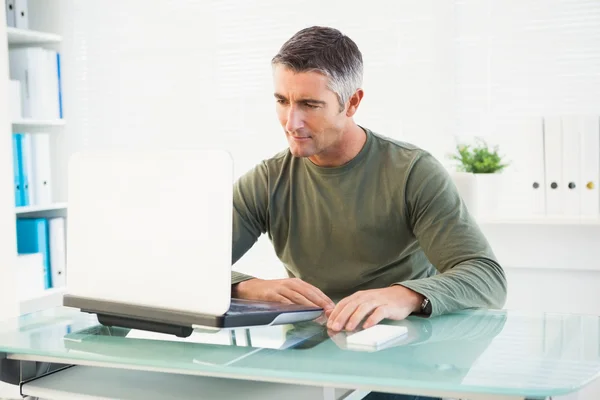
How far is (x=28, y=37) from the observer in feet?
11.1

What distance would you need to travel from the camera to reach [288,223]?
1.94 metres

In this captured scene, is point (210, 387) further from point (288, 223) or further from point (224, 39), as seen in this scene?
point (224, 39)

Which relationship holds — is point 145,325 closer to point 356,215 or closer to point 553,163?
point 356,215

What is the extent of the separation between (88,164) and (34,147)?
6.94ft

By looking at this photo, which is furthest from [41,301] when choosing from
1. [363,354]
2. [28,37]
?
[363,354]

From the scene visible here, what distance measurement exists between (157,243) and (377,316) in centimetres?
38

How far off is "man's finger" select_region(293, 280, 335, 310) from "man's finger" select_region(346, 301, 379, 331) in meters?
0.11

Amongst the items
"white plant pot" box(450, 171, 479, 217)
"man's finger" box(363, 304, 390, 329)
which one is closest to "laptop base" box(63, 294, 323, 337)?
"man's finger" box(363, 304, 390, 329)

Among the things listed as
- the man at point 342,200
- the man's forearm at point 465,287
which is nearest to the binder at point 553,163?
the man at point 342,200

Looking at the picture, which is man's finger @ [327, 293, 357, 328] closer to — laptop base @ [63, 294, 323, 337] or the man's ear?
laptop base @ [63, 294, 323, 337]

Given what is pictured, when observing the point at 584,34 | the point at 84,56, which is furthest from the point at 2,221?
the point at 584,34

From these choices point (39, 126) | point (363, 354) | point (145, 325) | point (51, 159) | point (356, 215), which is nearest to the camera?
point (363, 354)

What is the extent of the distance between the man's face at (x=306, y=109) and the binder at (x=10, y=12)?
2004mm

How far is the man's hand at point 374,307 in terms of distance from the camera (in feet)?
4.19
